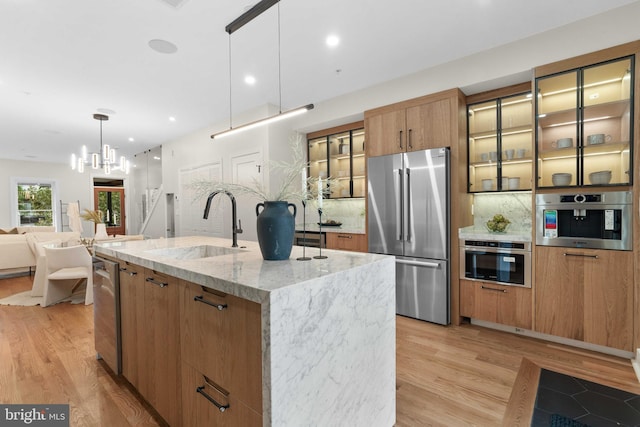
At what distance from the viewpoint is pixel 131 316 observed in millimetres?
2006

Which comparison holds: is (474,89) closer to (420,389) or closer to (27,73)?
(420,389)

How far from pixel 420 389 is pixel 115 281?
89.0 inches

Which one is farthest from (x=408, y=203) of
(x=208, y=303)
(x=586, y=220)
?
(x=208, y=303)

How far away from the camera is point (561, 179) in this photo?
282 cm

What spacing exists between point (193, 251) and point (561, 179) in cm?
331

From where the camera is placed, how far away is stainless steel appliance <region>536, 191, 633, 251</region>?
8.27 feet

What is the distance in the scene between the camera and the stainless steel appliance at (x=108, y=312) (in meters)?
2.16

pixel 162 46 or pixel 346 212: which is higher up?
pixel 162 46

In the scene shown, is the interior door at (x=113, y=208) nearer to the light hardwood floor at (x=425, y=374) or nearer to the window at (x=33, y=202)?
the window at (x=33, y=202)

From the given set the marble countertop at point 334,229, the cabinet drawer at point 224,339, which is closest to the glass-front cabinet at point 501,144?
the marble countertop at point 334,229

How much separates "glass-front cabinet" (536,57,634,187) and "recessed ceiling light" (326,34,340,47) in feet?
6.44

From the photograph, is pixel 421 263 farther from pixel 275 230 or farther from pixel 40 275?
pixel 40 275

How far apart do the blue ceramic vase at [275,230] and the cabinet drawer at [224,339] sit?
1.36 ft

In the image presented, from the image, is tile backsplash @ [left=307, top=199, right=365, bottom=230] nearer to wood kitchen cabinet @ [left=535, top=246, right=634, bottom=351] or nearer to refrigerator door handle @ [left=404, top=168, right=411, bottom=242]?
refrigerator door handle @ [left=404, top=168, right=411, bottom=242]
